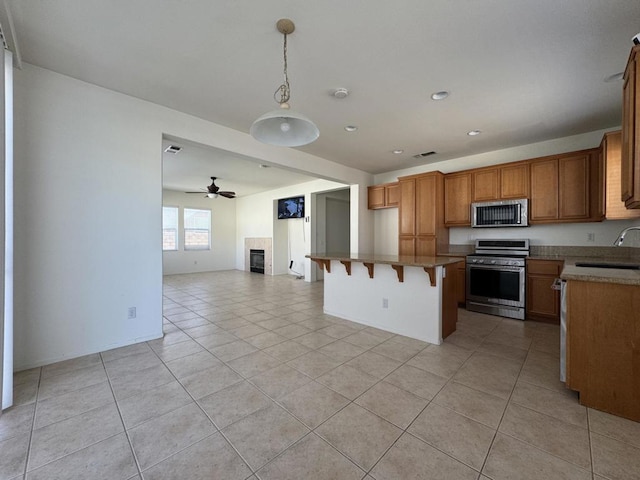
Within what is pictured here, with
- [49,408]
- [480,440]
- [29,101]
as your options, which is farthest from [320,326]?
[29,101]

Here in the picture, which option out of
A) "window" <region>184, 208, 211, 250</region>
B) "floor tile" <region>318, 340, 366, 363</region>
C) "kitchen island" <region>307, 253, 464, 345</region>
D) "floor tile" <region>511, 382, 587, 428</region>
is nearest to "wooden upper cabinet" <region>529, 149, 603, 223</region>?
"kitchen island" <region>307, 253, 464, 345</region>

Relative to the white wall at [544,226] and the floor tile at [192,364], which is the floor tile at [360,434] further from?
the white wall at [544,226]

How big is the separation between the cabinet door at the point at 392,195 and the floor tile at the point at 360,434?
4.48m

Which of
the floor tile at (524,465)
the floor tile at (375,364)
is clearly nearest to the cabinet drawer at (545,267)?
the floor tile at (375,364)

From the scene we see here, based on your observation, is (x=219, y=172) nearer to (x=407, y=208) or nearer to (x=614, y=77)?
(x=407, y=208)

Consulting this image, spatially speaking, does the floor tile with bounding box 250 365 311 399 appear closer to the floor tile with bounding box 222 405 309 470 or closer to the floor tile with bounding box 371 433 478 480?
the floor tile with bounding box 222 405 309 470

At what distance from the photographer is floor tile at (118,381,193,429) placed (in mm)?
1765

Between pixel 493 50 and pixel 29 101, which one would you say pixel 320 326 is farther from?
pixel 29 101

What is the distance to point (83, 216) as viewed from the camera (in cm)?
266

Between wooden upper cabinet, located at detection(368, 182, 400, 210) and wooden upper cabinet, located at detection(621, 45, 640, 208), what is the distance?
12.3 ft

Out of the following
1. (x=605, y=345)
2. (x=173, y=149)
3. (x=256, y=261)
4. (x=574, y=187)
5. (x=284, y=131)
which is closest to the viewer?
(x=605, y=345)

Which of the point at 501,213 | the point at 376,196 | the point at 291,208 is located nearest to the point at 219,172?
the point at 291,208

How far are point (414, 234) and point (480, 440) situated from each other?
388 cm

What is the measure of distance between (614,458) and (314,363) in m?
1.98
